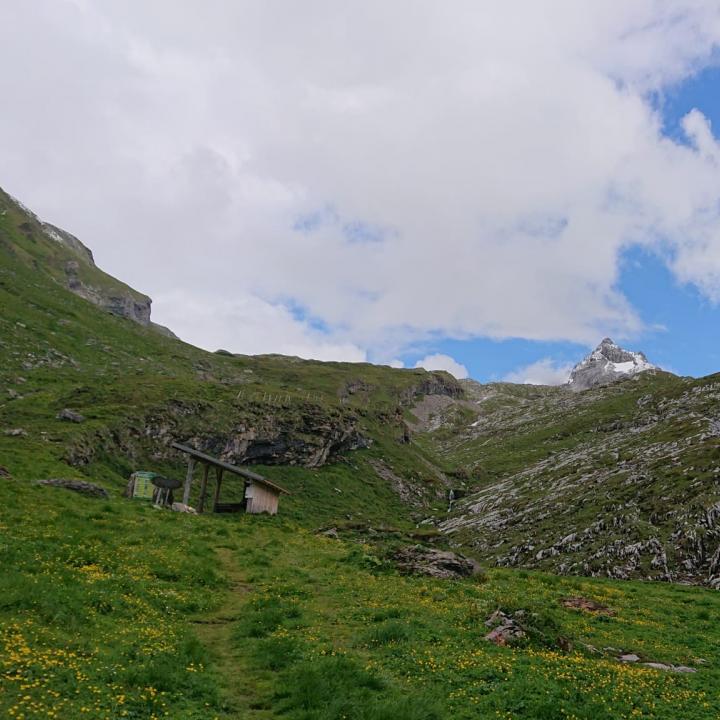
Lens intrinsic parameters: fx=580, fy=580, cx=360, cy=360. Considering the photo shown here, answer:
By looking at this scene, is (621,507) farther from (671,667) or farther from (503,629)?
(503,629)

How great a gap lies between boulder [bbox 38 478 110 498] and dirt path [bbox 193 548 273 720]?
1931 cm

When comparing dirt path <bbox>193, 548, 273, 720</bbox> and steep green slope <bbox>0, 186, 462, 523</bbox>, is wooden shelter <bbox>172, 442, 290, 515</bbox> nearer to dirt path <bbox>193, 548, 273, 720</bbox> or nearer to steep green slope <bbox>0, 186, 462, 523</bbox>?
steep green slope <bbox>0, 186, 462, 523</bbox>

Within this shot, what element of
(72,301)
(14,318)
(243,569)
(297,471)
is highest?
(72,301)

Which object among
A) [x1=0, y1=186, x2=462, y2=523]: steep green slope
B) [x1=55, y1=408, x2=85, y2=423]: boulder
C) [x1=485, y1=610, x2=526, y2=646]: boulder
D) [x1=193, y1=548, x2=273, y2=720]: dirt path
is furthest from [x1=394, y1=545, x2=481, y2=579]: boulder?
[x1=55, y1=408, x2=85, y2=423]: boulder

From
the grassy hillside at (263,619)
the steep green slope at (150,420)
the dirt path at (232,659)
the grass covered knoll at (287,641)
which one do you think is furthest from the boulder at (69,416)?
the dirt path at (232,659)

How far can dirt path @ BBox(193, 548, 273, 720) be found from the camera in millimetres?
13967

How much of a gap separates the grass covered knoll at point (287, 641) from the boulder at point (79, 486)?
8.20 meters

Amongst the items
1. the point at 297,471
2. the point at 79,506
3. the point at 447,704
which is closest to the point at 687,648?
the point at 447,704

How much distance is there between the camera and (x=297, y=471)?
277ft

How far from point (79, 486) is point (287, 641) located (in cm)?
2885

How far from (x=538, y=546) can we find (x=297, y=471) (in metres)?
37.4

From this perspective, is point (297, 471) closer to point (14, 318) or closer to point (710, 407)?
point (14, 318)

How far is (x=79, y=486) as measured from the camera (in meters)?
41.0

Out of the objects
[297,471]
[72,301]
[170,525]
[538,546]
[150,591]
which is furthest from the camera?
[72,301]
